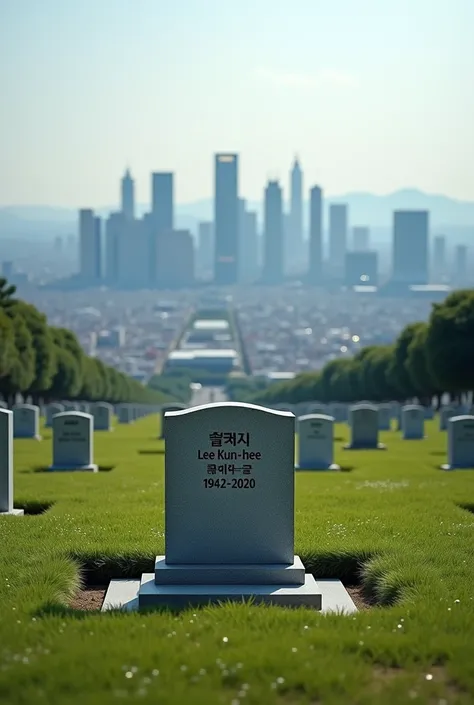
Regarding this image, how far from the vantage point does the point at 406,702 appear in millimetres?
7059

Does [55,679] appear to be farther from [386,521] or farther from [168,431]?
[386,521]

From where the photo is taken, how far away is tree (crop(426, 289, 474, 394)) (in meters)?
49.9

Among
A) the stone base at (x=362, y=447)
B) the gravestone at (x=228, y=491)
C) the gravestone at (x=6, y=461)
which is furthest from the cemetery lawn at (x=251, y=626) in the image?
the stone base at (x=362, y=447)

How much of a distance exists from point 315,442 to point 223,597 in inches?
668

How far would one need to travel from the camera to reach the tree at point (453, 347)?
4994cm

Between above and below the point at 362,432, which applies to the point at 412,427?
below

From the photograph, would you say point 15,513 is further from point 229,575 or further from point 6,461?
point 229,575

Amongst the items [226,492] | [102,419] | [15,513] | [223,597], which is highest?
[226,492]

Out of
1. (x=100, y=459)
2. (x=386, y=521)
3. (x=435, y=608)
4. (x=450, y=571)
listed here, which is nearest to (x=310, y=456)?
(x=100, y=459)

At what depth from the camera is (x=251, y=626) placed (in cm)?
881

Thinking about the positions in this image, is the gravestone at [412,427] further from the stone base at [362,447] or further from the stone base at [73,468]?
the stone base at [73,468]

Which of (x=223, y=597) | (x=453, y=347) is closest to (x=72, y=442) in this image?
(x=223, y=597)

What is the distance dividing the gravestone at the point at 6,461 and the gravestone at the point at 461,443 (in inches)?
485

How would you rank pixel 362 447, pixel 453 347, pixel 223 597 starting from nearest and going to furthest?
pixel 223 597 < pixel 362 447 < pixel 453 347
